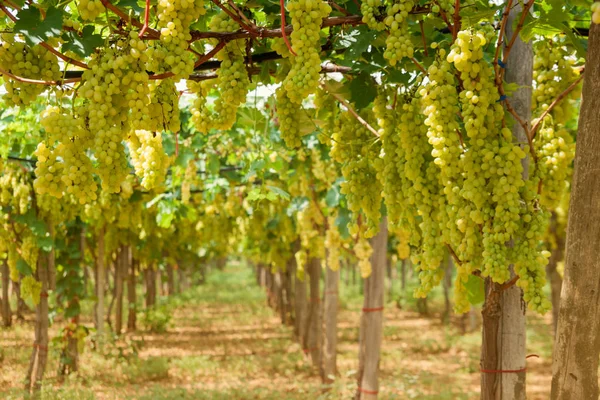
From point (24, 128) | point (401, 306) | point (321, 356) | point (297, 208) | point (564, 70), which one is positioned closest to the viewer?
point (564, 70)

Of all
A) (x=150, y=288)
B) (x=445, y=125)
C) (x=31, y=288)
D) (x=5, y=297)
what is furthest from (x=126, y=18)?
(x=150, y=288)

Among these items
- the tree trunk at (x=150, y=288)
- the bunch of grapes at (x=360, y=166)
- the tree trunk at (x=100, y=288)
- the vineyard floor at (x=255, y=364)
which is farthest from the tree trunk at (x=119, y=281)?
the bunch of grapes at (x=360, y=166)

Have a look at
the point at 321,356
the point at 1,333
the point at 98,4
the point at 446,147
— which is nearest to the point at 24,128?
the point at 98,4

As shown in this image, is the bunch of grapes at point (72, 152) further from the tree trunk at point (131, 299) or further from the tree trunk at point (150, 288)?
the tree trunk at point (150, 288)

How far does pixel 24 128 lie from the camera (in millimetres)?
4363

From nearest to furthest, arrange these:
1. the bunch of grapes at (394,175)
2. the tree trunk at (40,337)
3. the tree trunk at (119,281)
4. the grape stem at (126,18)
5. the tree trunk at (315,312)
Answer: the grape stem at (126,18) < the bunch of grapes at (394,175) < the tree trunk at (40,337) < the tree trunk at (315,312) < the tree trunk at (119,281)

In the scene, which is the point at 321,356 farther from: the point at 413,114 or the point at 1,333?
the point at 413,114

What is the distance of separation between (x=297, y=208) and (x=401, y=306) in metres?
13.7

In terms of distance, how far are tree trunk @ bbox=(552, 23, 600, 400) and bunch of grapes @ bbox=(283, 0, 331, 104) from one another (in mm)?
721

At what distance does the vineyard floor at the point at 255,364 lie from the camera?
7414 mm

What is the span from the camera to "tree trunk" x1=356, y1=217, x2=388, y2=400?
453 centimetres

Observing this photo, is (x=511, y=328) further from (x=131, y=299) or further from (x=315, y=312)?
(x=131, y=299)

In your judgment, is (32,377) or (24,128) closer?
(24,128)

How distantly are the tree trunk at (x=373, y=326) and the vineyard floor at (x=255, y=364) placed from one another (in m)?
1.46
